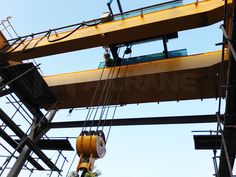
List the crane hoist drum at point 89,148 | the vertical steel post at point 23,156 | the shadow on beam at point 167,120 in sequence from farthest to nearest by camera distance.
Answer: the vertical steel post at point 23,156 → the shadow on beam at point 167,120 → the crane hoist drum at point 89,148

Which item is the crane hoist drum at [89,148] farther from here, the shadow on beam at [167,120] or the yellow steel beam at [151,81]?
the yellow steel beam at [151,81]

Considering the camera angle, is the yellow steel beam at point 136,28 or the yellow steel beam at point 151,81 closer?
the yellow steel beam at point 136,28

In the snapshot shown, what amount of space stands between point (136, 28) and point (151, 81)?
1.56 meters

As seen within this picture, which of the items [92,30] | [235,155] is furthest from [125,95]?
[235,155]

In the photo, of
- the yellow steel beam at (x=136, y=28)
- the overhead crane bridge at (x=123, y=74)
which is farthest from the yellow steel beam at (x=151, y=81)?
the yellow steel beam at (x=136, y=28)

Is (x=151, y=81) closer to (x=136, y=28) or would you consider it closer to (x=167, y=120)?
(x=167, y=120)

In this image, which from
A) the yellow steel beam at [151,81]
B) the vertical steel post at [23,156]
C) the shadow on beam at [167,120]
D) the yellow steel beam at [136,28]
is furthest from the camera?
the vertical steel post at [23,156]

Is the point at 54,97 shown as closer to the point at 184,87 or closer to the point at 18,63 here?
the point at 18,63

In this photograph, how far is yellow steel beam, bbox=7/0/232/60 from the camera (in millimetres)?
6504

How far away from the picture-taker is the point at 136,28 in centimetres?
694

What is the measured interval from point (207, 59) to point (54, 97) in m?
4.86

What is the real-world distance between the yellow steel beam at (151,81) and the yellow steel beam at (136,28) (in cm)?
94

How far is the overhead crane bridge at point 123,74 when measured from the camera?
6750mm

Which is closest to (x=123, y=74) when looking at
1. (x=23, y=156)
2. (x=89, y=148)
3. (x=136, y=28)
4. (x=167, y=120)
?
(x=136, y=28)
